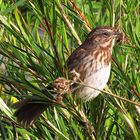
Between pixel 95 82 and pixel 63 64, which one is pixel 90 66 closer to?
pixel 95 82

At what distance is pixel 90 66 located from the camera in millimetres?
2109

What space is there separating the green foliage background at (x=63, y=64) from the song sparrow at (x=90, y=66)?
4 cm

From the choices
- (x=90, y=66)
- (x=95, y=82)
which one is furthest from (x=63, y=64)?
(x=90, y=66)

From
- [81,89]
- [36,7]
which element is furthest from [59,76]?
[81,89]

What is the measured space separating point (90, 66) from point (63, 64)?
0.69m

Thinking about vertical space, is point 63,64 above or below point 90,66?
above

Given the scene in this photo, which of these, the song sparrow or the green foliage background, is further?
the song sparrow

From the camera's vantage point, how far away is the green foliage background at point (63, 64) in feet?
4.74

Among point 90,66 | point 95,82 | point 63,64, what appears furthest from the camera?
point 90,66

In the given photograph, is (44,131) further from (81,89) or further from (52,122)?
(81,89)

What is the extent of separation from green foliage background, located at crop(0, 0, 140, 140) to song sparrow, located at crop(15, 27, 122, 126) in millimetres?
36

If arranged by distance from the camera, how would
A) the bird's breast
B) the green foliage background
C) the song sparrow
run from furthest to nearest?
the bird's breast, the song sparrow, the green foliage background

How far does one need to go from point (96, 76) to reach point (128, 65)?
0.40m

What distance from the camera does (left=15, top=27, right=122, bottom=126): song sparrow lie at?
165 cm
